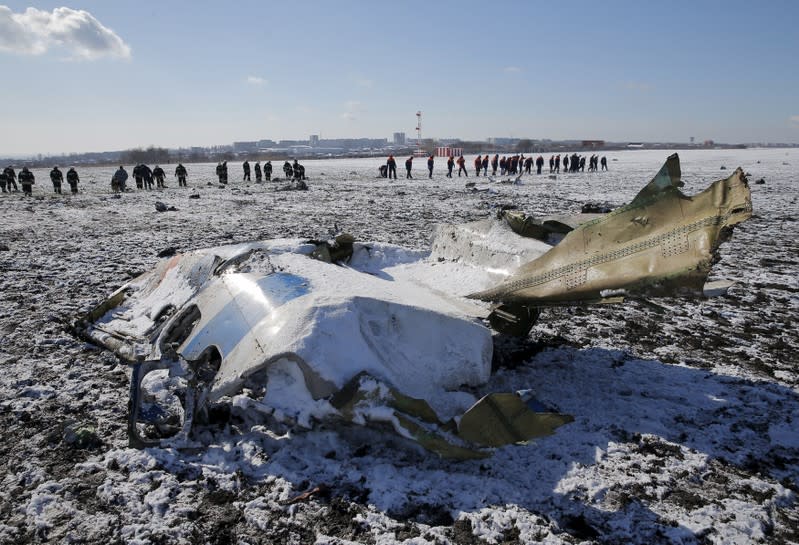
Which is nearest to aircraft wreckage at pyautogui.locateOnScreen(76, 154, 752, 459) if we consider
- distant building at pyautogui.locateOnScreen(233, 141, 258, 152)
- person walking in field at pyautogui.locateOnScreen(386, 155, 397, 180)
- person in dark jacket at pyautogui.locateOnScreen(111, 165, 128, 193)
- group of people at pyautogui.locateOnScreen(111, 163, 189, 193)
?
person in dark jacket at pyautogui.locateOnScreen(111, 165, 128, 193)

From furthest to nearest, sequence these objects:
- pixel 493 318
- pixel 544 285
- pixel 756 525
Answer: pixel 493 318 → pixel 544 285 → pixel 756 525

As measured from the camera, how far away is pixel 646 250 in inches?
129

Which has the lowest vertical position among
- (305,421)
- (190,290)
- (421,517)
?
(421,517)

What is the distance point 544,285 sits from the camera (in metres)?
3.76

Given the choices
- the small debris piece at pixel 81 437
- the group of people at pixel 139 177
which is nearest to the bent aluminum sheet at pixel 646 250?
the small debris piece at pixel 81 437

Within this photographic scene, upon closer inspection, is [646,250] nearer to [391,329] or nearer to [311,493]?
[391,329]

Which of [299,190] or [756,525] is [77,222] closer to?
[299,190]

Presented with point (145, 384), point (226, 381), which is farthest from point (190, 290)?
point (226, 381)

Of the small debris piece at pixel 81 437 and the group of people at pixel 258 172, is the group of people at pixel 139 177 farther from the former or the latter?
the small debris piece at pixel 81 437

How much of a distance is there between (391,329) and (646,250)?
6.20ft

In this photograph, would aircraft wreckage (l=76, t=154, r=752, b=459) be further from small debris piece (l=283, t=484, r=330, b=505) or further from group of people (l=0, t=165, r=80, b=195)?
group of people (l=0, t=165, r=80, b=195)

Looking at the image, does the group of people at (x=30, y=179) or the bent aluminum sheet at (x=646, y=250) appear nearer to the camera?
the bent aluminum sheet at (x=646, y=250)

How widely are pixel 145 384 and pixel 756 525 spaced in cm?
450

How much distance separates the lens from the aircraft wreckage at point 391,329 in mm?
2994
